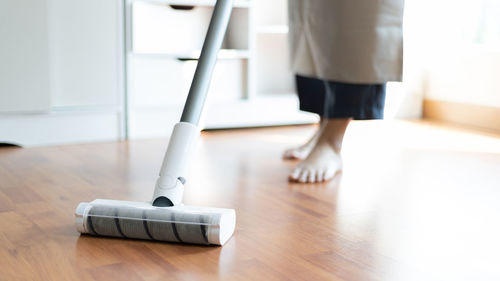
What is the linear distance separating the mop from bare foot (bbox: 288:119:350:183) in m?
0.51

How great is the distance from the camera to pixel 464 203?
1.31 metres

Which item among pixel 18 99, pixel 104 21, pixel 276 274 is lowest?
pixel 276 274

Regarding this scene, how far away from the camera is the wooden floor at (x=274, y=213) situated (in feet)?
2.96

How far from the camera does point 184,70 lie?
7.48ft

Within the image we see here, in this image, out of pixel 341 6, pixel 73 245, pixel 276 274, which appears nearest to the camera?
pixel 276 274

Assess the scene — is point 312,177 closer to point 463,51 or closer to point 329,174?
point 329,174

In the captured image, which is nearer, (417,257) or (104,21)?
(417,257)

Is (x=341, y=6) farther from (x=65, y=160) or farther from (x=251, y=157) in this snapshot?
(x=65, y=160)

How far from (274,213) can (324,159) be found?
40 cm

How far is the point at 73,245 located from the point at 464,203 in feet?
2.60

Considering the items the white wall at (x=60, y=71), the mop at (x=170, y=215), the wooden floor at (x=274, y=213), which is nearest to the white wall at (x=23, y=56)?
the white wall at (x=60, y=71)

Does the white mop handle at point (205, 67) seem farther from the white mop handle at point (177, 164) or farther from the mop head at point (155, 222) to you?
the mop head at point (155, 222)

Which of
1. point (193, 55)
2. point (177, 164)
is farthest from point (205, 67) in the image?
point (193, 55)

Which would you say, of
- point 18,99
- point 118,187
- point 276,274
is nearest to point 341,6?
point 118,187
